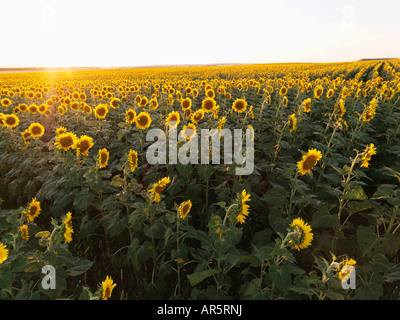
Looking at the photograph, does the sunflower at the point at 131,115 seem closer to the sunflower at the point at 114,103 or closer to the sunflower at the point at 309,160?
the sunflower at the point at 114,103

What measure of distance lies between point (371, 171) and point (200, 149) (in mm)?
3475

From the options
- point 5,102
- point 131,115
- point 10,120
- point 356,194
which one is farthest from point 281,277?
point 5,102

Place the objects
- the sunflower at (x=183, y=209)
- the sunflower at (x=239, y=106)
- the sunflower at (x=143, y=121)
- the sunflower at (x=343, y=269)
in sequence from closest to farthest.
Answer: the sunflower at (x=343, y=269) < the sunflower at (x=183, y=209) < the sunflower at (x=143, y=121) < the sunflower at (x=239, y=106)

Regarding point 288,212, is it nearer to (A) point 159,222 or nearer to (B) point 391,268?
(B) point 391,268

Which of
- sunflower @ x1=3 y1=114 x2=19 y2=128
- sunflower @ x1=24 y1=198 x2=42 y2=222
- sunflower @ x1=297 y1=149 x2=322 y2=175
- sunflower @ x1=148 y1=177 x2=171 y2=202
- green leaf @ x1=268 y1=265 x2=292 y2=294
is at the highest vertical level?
sunflower @ x1=3 y1=114 x2=19 y2=128

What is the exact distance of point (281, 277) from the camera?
2066mm

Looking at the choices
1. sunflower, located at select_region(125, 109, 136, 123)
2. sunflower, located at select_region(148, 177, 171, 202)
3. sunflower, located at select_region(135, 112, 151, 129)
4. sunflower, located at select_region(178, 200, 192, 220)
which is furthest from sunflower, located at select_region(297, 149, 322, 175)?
sunflower, located at select_region(125, 109, 136, 123)

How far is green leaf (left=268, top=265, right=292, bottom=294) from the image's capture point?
203 centimetres

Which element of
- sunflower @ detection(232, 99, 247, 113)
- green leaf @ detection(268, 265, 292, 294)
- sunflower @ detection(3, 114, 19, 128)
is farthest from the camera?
sunflower @ detection(232, 99, 247, 113)

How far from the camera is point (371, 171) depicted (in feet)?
16.1

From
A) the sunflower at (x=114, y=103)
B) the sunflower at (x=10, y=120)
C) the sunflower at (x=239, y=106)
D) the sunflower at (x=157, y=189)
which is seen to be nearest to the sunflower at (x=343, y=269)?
the sunflower at (x=157, y=189)

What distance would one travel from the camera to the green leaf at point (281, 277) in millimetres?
2031

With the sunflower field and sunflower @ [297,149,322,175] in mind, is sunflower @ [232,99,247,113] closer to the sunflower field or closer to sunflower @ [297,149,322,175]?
the sunflower field
